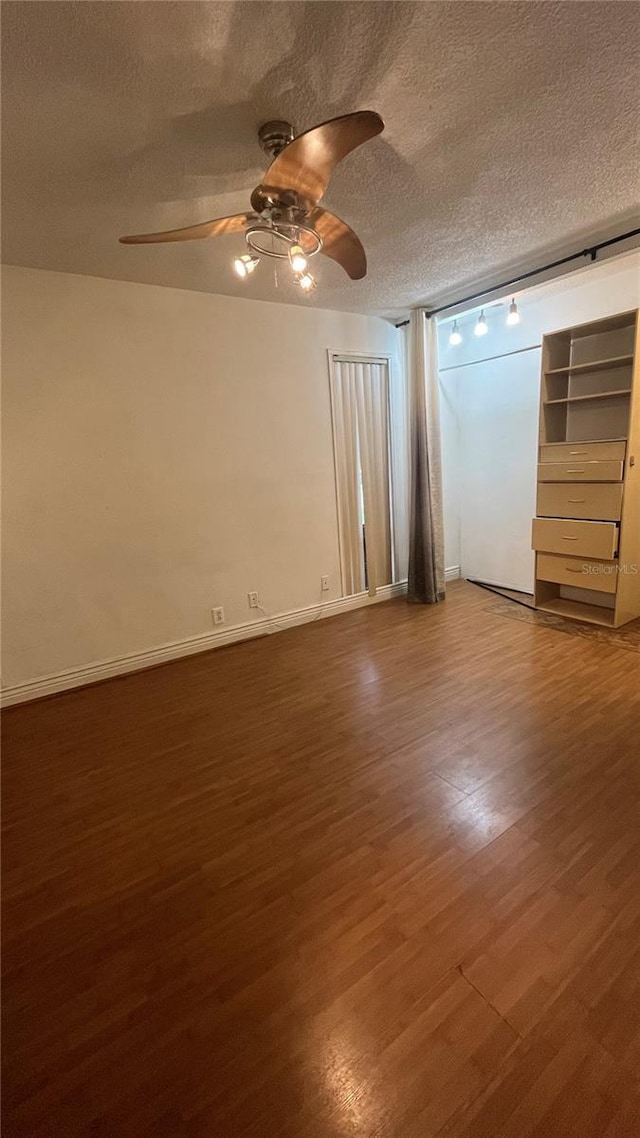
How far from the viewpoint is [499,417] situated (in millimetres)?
4055

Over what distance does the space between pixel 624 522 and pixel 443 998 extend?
9.41 feet

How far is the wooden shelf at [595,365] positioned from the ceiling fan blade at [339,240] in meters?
1.96

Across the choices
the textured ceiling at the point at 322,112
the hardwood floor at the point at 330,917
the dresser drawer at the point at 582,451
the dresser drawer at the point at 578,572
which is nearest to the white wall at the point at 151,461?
the textured ceiling at the point at 322,112

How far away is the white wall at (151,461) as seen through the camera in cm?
255

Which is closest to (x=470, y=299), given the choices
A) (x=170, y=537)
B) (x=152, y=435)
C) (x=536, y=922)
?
(x=152, y=435)

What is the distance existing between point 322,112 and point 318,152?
0.42 m

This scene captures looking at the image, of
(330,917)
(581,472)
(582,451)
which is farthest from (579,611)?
(330,917)

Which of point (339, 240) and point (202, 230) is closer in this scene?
point (202, 230)

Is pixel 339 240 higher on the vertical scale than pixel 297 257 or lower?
higher

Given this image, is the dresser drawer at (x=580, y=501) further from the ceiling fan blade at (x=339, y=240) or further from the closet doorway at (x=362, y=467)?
the ceiling fan blade at (x=339, y=240)

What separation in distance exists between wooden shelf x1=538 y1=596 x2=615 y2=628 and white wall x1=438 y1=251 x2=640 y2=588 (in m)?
0.43

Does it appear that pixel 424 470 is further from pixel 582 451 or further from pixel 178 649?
pixel 178 649

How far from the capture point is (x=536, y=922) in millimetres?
1263

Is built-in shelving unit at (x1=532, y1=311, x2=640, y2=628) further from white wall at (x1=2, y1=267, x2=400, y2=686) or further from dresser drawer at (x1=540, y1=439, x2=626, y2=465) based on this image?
white wall at (x1=2, y1=267, x2=400, y2=686)
